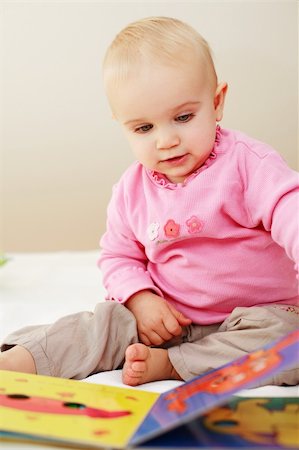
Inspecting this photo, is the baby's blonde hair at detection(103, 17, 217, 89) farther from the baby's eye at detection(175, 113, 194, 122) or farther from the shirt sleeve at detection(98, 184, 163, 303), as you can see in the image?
the shirt sleeve at detection(98, 184, 163, 303)

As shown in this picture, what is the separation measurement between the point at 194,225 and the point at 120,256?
18cm

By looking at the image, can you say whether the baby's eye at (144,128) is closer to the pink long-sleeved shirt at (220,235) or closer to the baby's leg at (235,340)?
the pink long-sleeved shirt at (220,235)

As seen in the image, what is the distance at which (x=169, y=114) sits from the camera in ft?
3.03

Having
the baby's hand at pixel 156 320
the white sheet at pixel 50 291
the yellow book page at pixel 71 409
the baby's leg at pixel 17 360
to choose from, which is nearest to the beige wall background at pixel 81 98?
the white sheet at pixel 50 291

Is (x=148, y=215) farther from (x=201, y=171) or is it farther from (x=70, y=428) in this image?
(x=70, y=428)

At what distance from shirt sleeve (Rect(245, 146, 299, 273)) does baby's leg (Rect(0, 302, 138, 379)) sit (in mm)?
251

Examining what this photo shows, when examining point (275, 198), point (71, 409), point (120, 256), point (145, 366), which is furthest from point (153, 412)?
point (120, 256)

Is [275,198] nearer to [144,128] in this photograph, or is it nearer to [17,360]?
[144,128]

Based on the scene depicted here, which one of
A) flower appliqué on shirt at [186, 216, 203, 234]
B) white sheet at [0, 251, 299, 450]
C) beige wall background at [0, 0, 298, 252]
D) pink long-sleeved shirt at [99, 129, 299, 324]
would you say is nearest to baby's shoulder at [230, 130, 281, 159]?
pink long-sleeved shirt at [99, 129, 299, 324]

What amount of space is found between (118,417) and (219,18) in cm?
188

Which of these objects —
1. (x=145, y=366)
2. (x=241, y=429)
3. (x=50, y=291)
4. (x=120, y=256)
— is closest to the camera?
(x=241, y=429)

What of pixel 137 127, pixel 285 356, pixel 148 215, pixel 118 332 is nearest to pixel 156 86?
pixel 137 127

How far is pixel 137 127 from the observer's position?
96cm

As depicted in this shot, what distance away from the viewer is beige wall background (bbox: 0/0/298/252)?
87.9 inches
